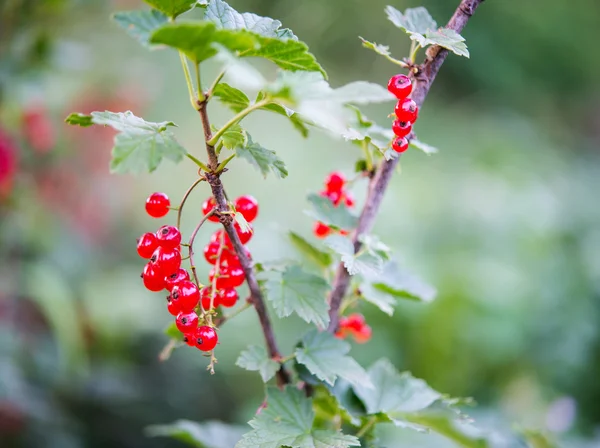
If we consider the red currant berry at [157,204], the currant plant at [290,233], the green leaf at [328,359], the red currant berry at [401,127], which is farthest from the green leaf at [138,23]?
the green leaf at [328,359]

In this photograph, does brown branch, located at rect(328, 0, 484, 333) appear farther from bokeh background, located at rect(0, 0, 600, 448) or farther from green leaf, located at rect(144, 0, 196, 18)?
green leaf, located at rect(144, 0, 196, 18)

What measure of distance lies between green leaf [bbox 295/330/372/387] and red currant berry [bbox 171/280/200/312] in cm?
17

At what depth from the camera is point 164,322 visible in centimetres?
229

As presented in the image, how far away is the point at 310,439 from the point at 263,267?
0.83ft

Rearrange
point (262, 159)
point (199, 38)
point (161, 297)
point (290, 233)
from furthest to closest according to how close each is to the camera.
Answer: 1. point (161, 297)
2. point (290, 233)
3. point (262, 159)
4. point (199, 38)

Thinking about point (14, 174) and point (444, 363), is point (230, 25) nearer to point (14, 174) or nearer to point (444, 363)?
point (14, 174)

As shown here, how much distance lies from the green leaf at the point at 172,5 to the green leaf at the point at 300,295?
14.8 inches

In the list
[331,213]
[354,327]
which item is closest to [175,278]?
[331,213]

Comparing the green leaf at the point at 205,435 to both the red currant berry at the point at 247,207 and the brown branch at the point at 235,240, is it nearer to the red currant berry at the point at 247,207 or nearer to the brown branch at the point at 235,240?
the brown branch at the point at 235,240

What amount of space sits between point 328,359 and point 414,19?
52 centimetres

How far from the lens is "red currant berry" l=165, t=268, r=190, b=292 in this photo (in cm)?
68

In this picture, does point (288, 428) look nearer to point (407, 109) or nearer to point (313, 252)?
point (313, 252)

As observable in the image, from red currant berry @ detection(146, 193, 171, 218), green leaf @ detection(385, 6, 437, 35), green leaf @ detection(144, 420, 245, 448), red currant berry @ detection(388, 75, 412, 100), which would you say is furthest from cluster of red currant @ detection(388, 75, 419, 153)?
green leaf @ detection(144, 420, 245, 448)

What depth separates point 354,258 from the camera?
30.2 inches
